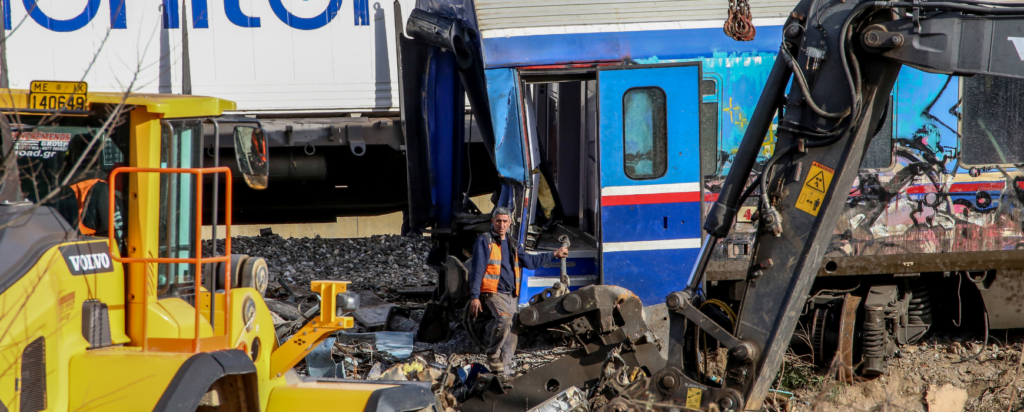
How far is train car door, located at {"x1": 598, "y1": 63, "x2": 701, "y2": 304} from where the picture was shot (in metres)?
6.59

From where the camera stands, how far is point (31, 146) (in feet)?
10.6

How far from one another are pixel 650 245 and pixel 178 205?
4072mm

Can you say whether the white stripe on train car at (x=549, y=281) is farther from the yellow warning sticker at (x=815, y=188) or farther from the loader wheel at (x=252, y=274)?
the loader wheel at (x=252, y=274)

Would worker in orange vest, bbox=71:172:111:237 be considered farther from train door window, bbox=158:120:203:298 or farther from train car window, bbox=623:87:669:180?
train car window, bbox=623:87:669:180

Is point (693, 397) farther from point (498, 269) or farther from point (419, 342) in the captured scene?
point (419, 342)

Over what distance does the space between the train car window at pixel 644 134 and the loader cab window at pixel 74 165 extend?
13.9 ft

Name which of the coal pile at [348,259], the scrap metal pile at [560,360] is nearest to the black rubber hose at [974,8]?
the scrap metal pile at [560,360]

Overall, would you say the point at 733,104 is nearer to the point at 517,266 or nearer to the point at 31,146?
the point at 517,266

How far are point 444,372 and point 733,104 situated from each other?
3.18 metres

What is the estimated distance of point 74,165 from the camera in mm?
3219

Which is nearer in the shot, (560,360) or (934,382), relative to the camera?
(560,360)

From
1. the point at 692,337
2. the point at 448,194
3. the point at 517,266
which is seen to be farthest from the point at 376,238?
the point at 692,337

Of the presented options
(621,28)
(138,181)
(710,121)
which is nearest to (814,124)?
(710,121)

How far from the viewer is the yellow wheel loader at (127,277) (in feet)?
9.63
